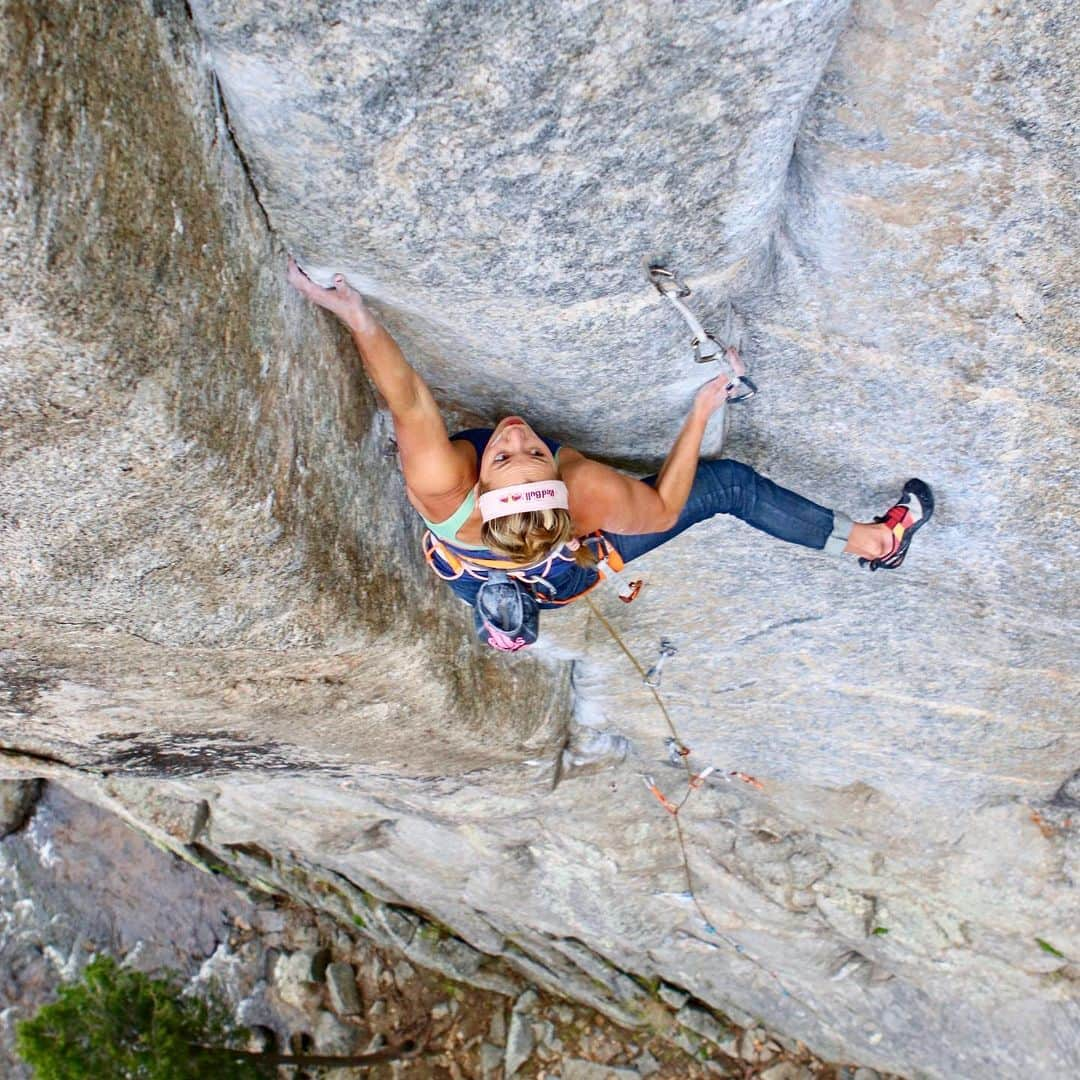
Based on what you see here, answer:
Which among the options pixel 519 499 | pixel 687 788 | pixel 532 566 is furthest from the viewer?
pixel 687 788

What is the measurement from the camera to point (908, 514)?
3.76 metres

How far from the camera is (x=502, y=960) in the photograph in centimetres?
907

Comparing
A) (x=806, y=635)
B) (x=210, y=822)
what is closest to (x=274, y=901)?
(x=210, y=822)

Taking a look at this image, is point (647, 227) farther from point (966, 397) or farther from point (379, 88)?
point (966, 397)

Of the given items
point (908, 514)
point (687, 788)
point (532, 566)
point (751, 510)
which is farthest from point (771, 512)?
point (687, 788)

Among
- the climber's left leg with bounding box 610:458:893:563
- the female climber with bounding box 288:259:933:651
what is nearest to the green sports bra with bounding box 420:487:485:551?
the female climber with bounding box 288:259:933:651

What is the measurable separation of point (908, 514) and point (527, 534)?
5.04ft

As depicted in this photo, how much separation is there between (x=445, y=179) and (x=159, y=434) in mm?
973

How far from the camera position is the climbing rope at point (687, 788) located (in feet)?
17.3

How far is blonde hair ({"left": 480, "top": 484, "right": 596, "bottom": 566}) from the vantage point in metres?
3.19

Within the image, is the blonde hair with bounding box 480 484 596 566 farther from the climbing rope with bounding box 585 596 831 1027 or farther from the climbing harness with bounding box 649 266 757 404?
the climbing rope with bounding box 585 596 831 1027

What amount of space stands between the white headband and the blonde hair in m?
0.02

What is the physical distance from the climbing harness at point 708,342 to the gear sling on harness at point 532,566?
738 mm

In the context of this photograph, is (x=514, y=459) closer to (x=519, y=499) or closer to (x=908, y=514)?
(x=519, y=499)
